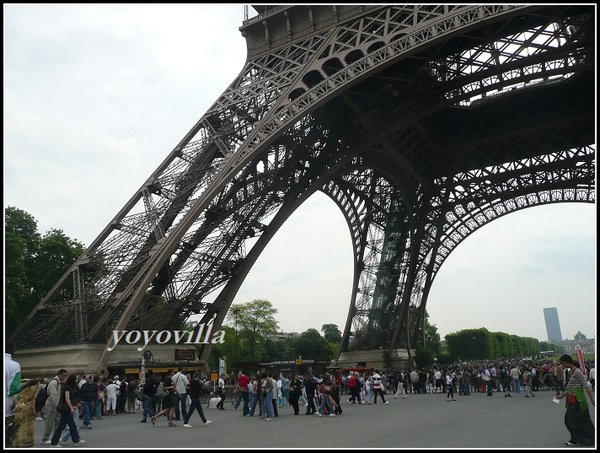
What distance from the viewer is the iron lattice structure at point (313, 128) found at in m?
21.5

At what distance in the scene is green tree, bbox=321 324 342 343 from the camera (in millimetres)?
128625

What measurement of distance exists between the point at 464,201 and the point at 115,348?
1187 inches

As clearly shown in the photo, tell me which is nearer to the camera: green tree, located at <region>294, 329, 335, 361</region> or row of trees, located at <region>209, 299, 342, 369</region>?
row of trees, located at <region>209, 299, 342, 369</region>

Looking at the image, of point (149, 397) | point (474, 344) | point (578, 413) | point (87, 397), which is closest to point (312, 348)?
point (474, 344)

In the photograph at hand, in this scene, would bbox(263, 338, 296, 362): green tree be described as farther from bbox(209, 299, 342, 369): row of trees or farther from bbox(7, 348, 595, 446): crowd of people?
bbox(7, 348, 595, 446): crowd of people

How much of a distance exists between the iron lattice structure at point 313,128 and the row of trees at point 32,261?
1.69 m

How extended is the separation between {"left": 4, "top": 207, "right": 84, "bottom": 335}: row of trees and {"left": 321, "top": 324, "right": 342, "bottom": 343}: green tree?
96285 millimetres

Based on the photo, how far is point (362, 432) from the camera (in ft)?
38.2

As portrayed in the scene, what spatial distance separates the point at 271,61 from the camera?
86.4 ft

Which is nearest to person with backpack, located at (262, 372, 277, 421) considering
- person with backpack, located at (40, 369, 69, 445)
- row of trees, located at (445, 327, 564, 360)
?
person with backpack, located at (40, 369, 69, 445)

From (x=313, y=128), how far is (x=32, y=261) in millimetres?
21220

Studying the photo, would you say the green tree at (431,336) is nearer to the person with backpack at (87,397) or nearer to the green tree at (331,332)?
the green tree at (331,332)

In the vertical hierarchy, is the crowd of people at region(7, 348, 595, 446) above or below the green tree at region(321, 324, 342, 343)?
below

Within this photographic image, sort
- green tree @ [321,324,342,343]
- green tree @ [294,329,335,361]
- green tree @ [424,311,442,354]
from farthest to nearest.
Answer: green tree @ [321,324,342,343], green tree @ [424,311,442,354], green tree @ [294,329,335,361]
